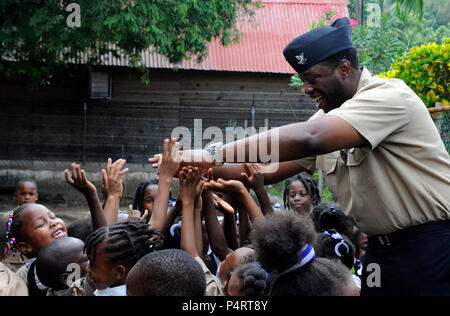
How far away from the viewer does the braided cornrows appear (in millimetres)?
2826

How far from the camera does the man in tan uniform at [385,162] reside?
2.36 metres

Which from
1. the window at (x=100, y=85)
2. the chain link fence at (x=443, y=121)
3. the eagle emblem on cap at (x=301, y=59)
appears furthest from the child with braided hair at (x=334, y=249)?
the window at (x=100, y=85)

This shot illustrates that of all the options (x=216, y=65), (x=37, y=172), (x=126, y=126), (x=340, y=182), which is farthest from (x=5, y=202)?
(x=340, y=182)

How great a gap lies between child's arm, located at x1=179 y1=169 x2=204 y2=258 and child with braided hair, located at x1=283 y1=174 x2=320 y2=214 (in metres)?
2.15

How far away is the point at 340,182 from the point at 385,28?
8.48m

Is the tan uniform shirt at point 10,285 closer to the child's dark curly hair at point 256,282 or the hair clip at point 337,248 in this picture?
the child's dark curly hair at point 256,282

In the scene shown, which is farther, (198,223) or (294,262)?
(198,223)

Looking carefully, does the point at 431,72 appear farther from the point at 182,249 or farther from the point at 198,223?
the point at 182,249

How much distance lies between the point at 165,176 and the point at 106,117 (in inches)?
464

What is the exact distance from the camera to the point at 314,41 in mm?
Result: 2635

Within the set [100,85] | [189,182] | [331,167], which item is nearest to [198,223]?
[189,182]

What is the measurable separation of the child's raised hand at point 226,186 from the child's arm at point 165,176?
233mm

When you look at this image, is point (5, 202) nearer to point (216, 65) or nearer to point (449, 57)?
point (216, 65)

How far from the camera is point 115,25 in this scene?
32.9 feet
